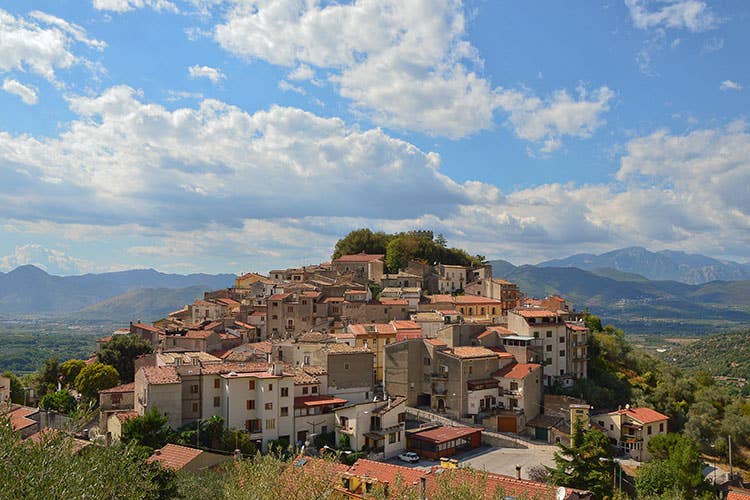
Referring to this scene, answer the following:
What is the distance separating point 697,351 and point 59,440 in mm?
167843

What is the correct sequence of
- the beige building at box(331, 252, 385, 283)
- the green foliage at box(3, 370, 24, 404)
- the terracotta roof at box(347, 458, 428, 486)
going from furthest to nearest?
the beige building at box(331, 252, 385, 283) → the green foliage at box(3, 370, 24, 404) → the terracotta roof at box(347, 458, 428, 486)

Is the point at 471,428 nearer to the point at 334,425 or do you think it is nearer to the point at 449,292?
the point at 334,425

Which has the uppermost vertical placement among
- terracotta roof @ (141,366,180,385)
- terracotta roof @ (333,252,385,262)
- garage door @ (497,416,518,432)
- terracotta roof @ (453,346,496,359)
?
terracotta roof @ (333,252,385,262)

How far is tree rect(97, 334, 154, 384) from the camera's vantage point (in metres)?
51.5

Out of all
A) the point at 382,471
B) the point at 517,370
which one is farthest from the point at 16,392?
the point at 517,370

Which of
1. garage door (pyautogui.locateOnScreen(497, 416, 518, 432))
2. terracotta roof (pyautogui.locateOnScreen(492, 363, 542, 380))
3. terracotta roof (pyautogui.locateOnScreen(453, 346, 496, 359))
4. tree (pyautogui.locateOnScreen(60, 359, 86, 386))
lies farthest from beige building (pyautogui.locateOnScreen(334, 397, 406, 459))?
tree (pyautogui.locateOnScreen(60, 359, 86, 386))

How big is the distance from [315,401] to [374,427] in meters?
4.42

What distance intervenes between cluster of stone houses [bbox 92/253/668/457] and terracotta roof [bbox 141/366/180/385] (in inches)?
5.1

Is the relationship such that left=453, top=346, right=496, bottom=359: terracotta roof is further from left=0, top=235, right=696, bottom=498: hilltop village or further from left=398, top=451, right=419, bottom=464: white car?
left=398, top=451, right=419, bottom=464: white car

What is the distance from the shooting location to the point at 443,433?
41969 millimetres

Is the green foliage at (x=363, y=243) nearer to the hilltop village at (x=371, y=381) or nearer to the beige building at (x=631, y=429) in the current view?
the hilltop village at (x=371, y=381)

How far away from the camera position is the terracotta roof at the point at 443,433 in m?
40.6

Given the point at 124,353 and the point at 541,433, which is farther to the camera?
the point at 124,353

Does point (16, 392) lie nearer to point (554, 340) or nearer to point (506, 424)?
point (506, 424)
